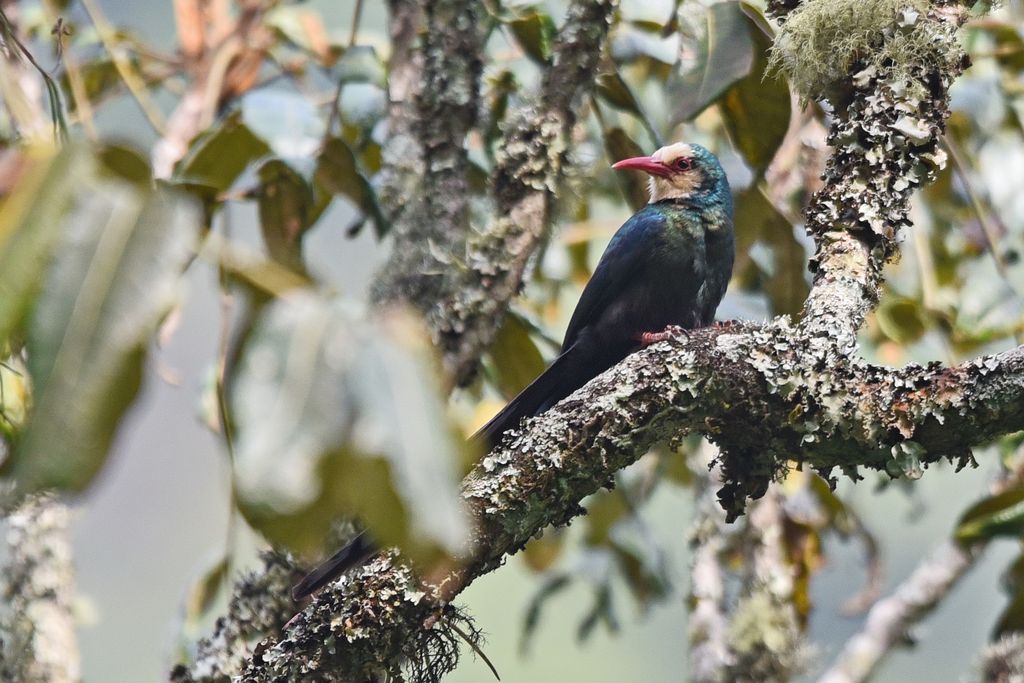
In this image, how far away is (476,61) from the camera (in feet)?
9.91

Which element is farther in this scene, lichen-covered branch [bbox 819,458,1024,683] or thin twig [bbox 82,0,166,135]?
lichen-covered branch [bbox 819,458,1024,683]

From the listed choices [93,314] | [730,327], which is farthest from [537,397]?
[93,314]

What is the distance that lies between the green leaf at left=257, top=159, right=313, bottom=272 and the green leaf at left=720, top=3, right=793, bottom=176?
1156 millimetres

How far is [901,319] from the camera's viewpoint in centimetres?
385

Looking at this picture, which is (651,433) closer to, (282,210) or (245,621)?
(245,621)

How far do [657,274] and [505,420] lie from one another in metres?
0.93

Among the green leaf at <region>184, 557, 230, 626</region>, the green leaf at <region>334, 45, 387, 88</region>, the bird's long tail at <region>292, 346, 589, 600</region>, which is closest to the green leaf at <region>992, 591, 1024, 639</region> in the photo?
the bird's long tail at <region>292, 346, 589, 600</region>

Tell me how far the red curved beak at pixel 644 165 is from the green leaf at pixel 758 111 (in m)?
0.55

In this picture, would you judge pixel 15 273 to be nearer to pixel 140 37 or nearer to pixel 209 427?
pixel 209 427

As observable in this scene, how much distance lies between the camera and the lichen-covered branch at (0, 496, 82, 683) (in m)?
3.15

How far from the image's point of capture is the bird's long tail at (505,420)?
2062 millimetres

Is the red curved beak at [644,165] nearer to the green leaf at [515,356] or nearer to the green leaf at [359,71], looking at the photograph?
the green leaf at [515,356]

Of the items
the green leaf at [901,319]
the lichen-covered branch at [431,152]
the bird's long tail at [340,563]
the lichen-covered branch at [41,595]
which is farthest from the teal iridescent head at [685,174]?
the lichen-covered branch at [41,595]

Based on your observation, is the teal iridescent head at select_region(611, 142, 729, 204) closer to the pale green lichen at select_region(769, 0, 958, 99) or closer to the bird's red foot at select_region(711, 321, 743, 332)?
the pale green lichen at select_region(769, 0, 958, 99)
